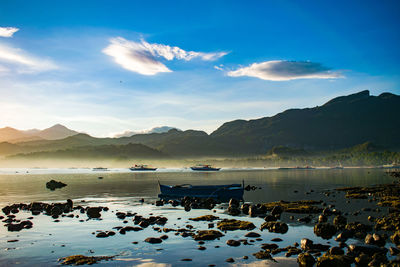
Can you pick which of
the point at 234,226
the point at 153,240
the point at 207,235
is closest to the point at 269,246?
the point at 207,235

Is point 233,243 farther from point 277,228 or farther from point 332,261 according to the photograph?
point 332,261

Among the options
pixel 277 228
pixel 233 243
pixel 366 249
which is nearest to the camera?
pixel 366 249

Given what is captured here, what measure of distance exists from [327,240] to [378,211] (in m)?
18.4

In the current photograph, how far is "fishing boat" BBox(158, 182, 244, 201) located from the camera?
61.8 m

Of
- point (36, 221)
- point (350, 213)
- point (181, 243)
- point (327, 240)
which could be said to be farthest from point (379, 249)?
point (36, 221)

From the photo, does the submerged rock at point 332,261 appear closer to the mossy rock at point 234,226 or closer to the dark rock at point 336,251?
the dark rock at point 336,251

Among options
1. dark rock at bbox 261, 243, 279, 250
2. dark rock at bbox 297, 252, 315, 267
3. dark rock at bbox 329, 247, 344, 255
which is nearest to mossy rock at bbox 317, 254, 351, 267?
dark rock at bbox 297, 252, 315, 267

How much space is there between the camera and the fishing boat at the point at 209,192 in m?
61.8

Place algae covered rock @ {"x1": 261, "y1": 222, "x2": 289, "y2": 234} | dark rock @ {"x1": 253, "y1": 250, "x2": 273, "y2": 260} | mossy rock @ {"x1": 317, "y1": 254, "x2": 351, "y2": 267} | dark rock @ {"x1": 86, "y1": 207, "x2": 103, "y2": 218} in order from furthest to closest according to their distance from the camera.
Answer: dark rock @ {"x1": 86, "y1": 207, "x2": 103, "y2": 218} → algae covered rock @ {"x1": 261, "y1": 222, "x2": 289, "y2": 234} → dark rock @ {"x1": 253, "y1": 250, "x2": 273, "y2": 260} → mossy rock @ {"x1": 317, "y1": 254, "x2": 351, "y2": 267}

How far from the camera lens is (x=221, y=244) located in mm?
26656

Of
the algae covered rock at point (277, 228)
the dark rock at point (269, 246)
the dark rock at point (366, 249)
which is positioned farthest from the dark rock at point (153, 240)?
the dark rock at point (366, 249)

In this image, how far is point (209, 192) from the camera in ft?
209

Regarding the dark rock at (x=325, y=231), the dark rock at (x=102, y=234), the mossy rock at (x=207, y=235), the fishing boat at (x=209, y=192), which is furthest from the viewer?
the fishing boat at (x=209, y=192)

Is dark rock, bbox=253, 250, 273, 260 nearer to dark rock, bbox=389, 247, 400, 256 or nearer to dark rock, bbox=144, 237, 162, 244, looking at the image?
dark rock, bbox=144, 237, 162, 244
